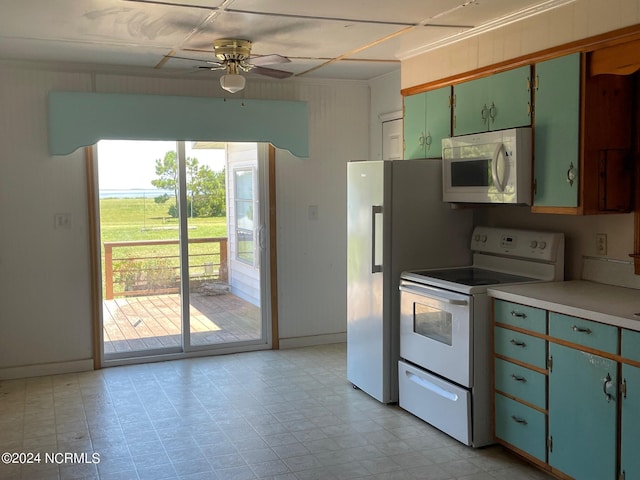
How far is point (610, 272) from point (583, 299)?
0.49 meters

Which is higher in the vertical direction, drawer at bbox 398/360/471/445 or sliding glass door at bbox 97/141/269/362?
sliding glass door at bbox 97/141/269/362

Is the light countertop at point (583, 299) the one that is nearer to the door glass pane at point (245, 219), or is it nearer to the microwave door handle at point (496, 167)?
the microwave door handle at point (496, 167)

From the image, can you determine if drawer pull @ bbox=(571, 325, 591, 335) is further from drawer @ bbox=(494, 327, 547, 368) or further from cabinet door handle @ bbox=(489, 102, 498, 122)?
cabinet door handle @ bbox=(489, 102, 498, 122)

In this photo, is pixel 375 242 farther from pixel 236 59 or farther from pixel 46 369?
pixel 46 369

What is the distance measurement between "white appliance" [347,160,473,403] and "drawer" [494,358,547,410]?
35.2 inches

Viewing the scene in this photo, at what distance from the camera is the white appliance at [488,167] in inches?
137

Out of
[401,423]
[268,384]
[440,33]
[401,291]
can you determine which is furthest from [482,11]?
[268,384]

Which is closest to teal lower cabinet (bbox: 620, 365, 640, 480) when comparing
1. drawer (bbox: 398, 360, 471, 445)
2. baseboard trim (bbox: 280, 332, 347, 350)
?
drawer (bbox: 398, 360, 471, 445)

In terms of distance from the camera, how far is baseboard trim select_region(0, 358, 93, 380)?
4867 millimetres

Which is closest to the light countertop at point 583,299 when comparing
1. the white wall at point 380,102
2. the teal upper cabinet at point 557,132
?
the teal upper cabinet at point 557,132

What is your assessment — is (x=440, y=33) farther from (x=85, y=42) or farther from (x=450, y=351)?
(x=85, y=42)

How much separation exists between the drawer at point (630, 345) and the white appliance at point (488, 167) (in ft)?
3.43

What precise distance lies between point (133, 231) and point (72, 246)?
0.51 metres

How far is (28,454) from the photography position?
138 inches
